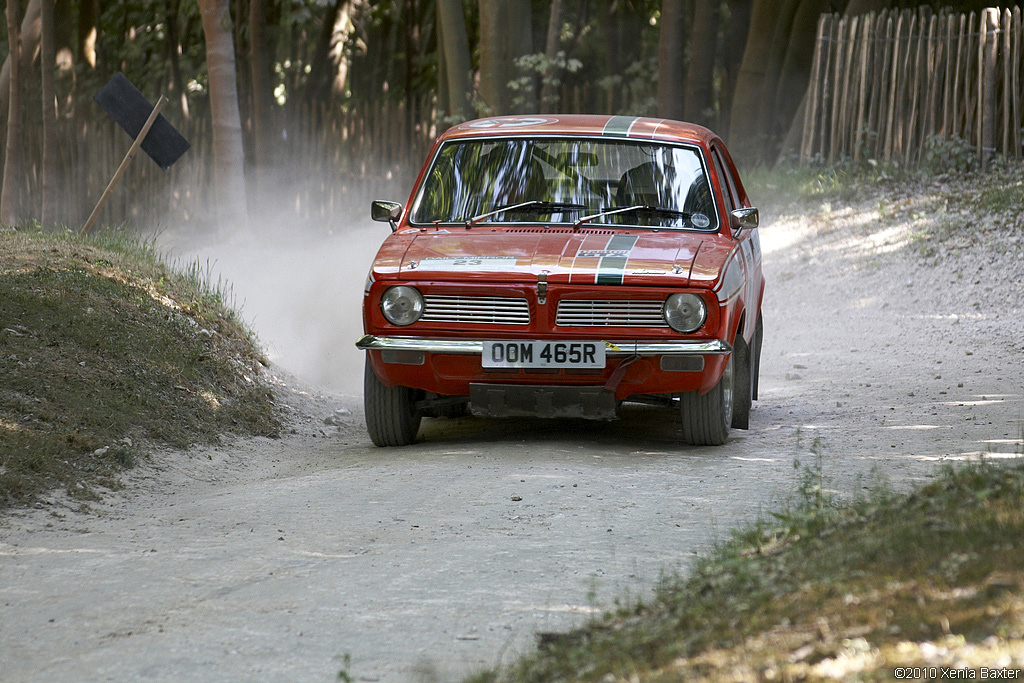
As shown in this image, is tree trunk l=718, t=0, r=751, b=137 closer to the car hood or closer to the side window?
the side window

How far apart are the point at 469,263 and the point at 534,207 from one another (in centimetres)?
95

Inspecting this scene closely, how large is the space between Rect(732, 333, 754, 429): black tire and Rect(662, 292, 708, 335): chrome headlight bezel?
1076 millimetres

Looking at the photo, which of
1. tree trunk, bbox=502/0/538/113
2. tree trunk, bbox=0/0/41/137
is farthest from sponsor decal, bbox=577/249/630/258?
tree trunk, bbox=0/0/41/137

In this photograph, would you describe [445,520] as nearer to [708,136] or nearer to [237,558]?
[237,558]

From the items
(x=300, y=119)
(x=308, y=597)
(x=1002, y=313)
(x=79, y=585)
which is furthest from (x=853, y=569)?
(x=300, y=119)

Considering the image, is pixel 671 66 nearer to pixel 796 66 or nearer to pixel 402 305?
pixel 796 66

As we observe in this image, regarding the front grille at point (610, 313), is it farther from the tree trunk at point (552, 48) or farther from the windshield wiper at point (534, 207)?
the tree trunk at point (552, 48)

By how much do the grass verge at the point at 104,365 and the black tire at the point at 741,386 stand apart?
3218 millimetres

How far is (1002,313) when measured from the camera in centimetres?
1196

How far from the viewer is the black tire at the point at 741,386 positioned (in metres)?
7.49

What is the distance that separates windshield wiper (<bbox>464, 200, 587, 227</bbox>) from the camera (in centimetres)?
735

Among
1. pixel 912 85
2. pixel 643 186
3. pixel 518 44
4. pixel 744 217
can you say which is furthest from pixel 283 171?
pixel 744 217

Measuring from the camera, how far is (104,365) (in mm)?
7840

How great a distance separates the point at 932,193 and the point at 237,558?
42.7 ft
